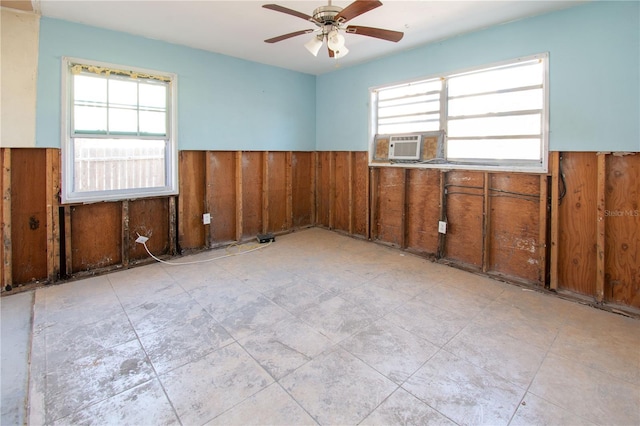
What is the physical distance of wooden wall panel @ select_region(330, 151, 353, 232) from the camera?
17.1 feet

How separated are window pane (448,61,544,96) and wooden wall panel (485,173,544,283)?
0.92 m

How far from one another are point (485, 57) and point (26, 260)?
201 inches

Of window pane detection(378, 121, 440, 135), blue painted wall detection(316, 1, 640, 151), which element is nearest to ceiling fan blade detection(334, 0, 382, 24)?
blue painted wall detection(316, 1, 640, 151)

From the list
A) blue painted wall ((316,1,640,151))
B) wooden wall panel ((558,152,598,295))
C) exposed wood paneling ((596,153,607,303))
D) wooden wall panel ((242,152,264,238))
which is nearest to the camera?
blue painted wall ((316,1,640,151))

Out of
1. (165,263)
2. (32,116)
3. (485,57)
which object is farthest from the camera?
(165,263)

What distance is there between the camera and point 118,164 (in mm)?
3764

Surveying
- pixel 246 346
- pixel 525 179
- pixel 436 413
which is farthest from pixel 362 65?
pixel 436 413

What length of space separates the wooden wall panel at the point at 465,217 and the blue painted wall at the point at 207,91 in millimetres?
2615

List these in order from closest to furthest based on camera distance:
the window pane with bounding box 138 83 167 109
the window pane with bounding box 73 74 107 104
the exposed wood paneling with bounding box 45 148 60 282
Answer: the exposed wood paneling with bounding box 45 148 60 282 < the window pane with bounding box 73 74 107 104 < the window pane with bounding box 138 83 167 109

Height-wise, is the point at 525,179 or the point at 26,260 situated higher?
the point at 525,179

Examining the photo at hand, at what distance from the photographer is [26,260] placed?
3252mm

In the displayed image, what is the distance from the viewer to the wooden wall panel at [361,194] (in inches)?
194

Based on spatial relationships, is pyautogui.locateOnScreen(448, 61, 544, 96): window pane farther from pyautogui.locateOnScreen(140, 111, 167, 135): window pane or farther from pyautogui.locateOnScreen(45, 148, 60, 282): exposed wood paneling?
pyautogui.locateOnScreen(45, 148, 60, 282): exposed wood paneling

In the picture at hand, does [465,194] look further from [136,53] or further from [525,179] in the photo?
[136,53]
